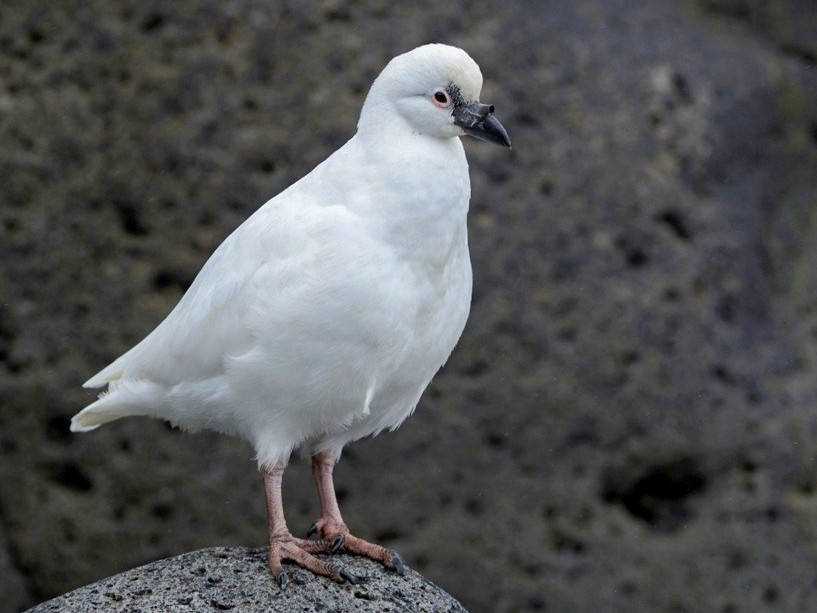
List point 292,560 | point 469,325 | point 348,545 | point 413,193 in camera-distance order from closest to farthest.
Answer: point 413,193, point 292,560, point 348,545, point 469,325

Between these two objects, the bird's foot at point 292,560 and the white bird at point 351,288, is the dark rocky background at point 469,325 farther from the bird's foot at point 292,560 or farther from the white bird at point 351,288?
the bird's foot at point 292,560

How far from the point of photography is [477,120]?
539cm

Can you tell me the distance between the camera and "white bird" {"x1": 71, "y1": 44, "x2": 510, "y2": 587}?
17.3ft

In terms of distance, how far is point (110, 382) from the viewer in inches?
246

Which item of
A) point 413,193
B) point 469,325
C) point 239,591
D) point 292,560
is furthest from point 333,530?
point 469,325

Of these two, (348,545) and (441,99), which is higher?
(441,99)

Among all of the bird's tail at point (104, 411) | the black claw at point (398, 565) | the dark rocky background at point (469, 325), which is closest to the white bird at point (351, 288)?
the black claw at point (398, 565)

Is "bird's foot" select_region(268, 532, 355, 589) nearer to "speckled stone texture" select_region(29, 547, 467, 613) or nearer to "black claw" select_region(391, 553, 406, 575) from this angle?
"speckled stone texture" select_region(29, 547, 467, 613)

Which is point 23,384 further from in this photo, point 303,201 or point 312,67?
point 303,201

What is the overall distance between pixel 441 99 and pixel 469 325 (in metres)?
3.25

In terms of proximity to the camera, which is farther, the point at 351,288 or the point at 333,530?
the point at 333,530

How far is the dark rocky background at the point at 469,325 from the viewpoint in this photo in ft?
27.4

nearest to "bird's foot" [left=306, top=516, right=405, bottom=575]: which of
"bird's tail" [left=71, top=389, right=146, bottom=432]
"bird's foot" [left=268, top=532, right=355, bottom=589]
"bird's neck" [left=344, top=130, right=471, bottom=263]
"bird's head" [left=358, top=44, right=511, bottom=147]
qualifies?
"bird's foot" [left=268, top=532, right=355, bottom=589]

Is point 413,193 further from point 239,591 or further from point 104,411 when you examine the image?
point 104,411
